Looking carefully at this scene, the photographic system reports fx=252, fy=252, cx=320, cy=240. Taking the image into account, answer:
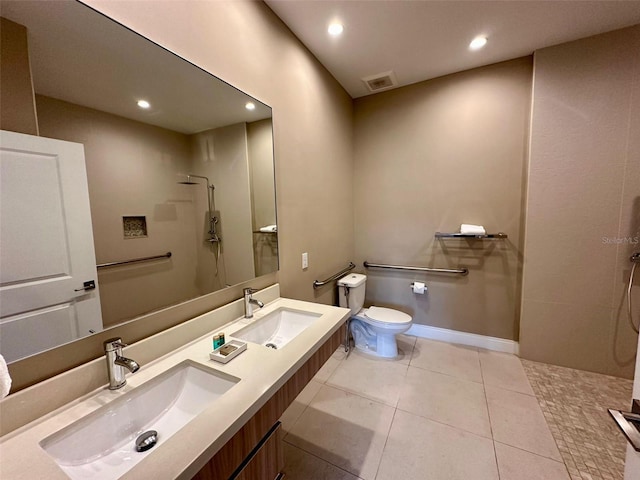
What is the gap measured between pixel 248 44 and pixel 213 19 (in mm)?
243

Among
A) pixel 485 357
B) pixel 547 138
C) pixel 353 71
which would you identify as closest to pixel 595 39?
pixel 547 138

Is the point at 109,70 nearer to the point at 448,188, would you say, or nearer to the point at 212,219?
the point at 212,219

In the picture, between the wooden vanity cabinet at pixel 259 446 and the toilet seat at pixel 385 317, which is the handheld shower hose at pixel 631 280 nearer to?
the toilet seat at pixel 385 317

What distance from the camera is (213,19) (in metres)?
1.28

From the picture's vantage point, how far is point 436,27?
1840mm

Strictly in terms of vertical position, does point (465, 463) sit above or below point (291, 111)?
below

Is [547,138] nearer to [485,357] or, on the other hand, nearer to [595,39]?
[595,39]

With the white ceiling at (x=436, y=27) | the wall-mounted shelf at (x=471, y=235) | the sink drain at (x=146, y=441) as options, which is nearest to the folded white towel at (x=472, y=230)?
the wall-mounted shelf at (x=471, y=235)

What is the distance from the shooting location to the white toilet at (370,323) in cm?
240

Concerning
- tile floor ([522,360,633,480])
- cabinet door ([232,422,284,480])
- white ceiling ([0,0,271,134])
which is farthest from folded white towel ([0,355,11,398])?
tile floor ([522,360,633,480])

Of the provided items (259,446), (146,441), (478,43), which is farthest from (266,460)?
(478,43)

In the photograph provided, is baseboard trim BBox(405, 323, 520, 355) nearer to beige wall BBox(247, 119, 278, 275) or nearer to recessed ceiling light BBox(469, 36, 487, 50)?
beige wall BBox(247, 119, 278, 275)

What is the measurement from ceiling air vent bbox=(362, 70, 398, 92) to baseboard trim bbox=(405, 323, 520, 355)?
264cm

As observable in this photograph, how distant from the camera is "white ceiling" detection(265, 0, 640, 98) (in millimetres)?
1648
